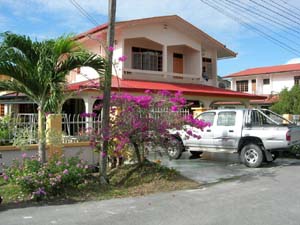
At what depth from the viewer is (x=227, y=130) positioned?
13430 millimetres

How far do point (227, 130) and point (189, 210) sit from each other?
6521 millimetres

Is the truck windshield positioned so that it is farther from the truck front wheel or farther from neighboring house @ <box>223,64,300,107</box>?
neighboring house @ <box>223,64,300,107</box>

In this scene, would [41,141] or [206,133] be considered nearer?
[41,141]

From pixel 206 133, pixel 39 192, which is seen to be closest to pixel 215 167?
pixel 206 133

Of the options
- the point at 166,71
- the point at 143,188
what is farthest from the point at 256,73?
the point at 143,188

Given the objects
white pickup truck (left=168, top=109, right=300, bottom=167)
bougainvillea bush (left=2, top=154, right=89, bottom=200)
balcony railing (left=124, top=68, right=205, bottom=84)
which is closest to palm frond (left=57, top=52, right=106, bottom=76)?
bougainvillea bush (left=2, top=154, right=89, bottom=200)

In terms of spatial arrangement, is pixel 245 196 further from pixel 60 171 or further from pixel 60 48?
pixel 60 48

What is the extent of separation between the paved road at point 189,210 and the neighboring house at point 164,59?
10.8m

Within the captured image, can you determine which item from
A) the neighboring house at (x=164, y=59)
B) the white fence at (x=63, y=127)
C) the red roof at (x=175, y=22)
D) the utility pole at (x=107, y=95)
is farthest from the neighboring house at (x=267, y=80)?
the utility pole at (x=107, y=95)

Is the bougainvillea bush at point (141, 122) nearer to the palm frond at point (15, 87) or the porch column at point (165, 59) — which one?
the palm frond at point (15, 87)

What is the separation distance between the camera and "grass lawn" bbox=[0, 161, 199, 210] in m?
8.36

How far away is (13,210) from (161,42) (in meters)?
17.0

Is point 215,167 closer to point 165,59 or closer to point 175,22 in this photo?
point 165,59

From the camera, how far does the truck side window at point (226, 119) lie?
1346 centimetres
